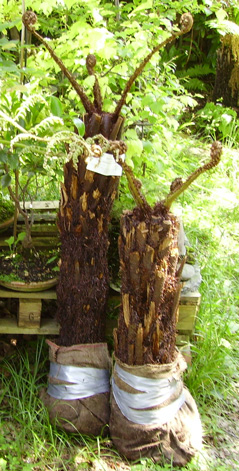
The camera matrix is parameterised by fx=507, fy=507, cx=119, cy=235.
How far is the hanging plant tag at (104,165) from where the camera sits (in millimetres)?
1960

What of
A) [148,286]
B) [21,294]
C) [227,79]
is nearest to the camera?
[148,286]

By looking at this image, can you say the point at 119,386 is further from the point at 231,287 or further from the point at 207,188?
the point at 207,188

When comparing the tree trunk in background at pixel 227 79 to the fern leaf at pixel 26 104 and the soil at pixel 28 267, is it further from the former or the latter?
the fern leaf at pixel 26 104

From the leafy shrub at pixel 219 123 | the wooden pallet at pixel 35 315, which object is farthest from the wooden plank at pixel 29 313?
the leafy shrub at pixel 219 123

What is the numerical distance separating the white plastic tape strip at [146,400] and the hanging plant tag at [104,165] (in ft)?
2.89

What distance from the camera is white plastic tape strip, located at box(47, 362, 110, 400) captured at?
236 cm

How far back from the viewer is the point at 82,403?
7.70 ft

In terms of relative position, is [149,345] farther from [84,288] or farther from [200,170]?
[200,170]

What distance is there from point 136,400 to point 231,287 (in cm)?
157

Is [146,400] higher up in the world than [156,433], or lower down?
higher up

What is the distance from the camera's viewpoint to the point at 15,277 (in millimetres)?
2514

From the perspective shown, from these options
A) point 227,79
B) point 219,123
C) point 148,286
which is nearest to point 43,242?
Answer: point 148,286

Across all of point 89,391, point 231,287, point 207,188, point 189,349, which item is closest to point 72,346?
point 89,391

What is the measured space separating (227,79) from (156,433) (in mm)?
5727
